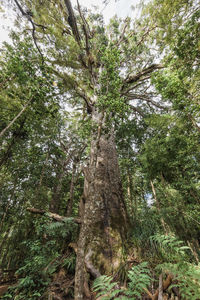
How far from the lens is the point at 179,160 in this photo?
505 cm

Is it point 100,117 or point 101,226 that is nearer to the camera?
point 101,226

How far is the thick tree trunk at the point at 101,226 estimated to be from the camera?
2060 mm

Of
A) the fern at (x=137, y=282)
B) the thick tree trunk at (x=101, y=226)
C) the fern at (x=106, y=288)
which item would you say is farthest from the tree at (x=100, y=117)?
the fern at (x=137, y=282)

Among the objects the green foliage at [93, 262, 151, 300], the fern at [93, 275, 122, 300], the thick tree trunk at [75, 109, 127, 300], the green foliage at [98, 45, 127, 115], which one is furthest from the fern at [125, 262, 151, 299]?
the green foliage at [98, 45, 127, 115]

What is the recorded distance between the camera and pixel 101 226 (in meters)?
2.95

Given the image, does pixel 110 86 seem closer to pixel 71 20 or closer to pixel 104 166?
pixel 104 166

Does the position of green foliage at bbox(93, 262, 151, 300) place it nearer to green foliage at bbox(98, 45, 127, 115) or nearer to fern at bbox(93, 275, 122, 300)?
fern at bbox(93, 275, 122, 300)

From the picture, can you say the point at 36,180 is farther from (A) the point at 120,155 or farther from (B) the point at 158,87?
(B) the point at 158,87

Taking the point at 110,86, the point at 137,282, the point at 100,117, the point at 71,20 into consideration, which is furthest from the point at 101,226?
the point at 71,20

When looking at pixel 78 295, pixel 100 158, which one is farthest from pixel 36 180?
pixel 78 295

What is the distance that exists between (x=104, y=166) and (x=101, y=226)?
1719 millimetres

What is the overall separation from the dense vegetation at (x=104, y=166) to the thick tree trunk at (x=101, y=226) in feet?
0.06

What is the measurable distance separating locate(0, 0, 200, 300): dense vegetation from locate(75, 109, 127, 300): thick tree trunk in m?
0.02

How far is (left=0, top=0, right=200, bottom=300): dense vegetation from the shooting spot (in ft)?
7.23
